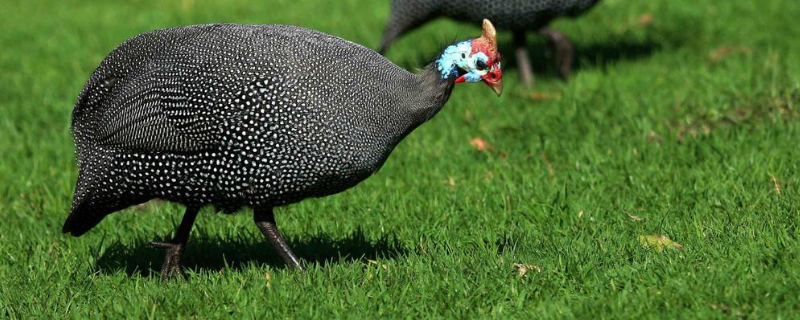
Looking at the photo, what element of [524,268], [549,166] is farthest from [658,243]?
[549,166]

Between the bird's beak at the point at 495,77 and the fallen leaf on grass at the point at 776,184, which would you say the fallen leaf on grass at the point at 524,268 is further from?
the fallen leaf on grass at the point at 776,184

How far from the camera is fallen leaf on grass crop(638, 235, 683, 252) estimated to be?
13.8ft

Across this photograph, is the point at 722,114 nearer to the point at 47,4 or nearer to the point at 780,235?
the point at 780,235

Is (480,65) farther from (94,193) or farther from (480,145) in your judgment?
(480,145)

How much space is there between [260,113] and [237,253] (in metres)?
1.03

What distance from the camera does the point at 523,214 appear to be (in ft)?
16.1

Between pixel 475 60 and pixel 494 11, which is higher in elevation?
pixel 475 60

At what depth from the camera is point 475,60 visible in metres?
4.03

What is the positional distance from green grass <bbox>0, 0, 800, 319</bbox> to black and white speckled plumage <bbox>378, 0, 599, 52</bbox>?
45cm

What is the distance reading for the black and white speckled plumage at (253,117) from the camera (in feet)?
13.0

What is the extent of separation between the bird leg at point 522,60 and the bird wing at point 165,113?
359 centimetres

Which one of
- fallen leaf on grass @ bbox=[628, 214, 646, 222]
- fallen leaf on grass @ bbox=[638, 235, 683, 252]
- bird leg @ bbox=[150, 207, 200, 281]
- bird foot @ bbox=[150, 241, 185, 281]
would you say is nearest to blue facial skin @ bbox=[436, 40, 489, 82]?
fallen leaf on grass @ bbox=[638, 235, 683, 252]

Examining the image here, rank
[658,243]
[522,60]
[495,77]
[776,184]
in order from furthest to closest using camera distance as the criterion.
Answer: [522,60]
[776,184]
[658,243]
[495,77]

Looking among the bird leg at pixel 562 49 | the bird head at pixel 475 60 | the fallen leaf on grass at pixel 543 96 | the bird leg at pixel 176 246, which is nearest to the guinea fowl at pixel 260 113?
the bird head at pixel 475 60
